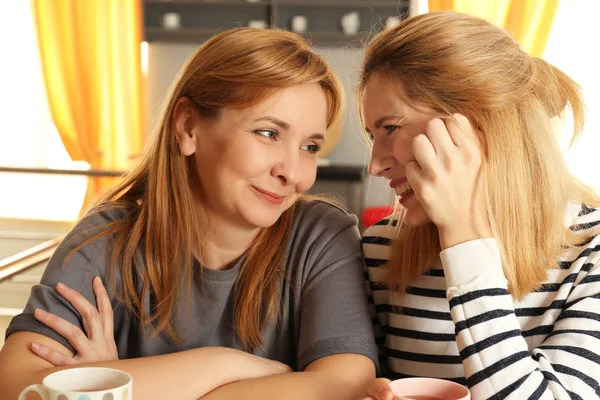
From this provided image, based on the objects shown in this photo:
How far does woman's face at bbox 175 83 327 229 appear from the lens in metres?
1.44

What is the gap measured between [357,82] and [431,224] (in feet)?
1.07

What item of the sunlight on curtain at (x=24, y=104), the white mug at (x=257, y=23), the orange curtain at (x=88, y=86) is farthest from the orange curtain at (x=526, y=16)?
the sunlight on curtain at (x=24, y=104)

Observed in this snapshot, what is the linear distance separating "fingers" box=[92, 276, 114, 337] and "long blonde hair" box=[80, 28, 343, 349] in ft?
0.14

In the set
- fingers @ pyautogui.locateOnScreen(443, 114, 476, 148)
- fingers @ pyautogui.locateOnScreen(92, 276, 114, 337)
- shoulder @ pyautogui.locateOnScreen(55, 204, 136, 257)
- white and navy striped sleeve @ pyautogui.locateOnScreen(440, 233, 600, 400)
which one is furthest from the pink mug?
shoulder @ pyautogui.locateOnScreen(55, 204, 136, 257)

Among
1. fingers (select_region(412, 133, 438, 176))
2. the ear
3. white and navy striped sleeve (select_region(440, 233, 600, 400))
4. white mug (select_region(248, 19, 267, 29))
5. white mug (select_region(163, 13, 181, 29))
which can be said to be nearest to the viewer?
white and navy striped sleeve (select_region(440, 233, 600, 400))

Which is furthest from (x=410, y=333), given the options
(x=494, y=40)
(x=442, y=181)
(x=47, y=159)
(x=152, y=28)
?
(x=47, y=159)

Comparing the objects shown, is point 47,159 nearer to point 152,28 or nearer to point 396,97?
point 152,28

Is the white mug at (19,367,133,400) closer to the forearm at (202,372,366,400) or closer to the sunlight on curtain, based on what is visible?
the forearm at (202,372,366,400)

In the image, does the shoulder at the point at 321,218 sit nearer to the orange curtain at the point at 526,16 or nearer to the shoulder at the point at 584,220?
the shoulder at the point at 584,220

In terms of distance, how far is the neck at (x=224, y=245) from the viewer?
1563 millimetres

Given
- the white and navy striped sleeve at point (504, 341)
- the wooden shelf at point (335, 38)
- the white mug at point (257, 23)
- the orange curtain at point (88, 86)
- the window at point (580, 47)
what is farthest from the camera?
the orange curtain at point (88, 86)

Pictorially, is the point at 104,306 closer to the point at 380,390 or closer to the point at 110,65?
the point at 380,390

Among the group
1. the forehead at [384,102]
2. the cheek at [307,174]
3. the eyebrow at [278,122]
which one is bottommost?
the cheek at [307,174]

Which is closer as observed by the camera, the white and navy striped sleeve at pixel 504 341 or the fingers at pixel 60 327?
the white and navy striped sleeve at pixel 504 341
